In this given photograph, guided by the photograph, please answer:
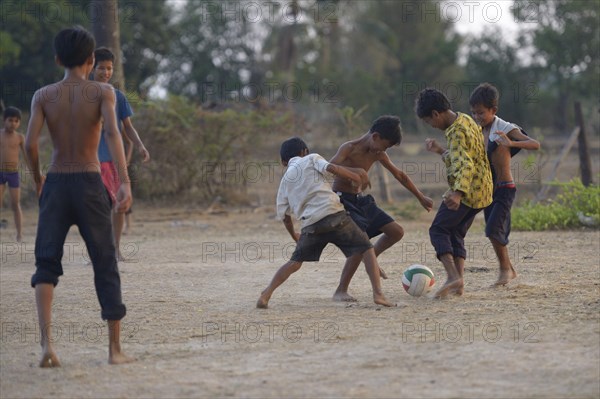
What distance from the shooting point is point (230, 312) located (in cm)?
663

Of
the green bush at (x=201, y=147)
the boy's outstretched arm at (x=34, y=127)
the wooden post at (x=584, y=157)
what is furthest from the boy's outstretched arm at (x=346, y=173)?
the green bush at (x=201, y=147)

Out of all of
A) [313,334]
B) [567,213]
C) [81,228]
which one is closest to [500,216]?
[313,334]

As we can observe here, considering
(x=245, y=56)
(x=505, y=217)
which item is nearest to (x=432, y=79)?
(x=245, y=56)

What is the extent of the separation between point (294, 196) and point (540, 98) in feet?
99.0

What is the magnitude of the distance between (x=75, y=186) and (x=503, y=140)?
359 centimetres

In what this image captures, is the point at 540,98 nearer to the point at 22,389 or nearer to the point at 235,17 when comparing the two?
the point at 235,17

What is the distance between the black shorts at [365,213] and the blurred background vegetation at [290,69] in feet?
31.9

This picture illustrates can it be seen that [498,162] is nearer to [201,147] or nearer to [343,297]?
[343,297]

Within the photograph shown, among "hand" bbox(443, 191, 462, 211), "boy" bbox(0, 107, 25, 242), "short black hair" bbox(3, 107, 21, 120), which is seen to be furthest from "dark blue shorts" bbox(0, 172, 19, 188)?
"hand" bbox(443, 191, 462, 211)

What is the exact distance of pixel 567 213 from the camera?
39.9 ft

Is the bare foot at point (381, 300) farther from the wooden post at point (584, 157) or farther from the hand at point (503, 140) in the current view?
the wooden post at point (584, 157)

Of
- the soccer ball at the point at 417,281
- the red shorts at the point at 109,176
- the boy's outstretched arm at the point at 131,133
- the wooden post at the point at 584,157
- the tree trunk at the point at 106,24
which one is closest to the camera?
the soccer ball at the point at 417,281

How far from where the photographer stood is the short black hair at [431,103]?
6.74 meters

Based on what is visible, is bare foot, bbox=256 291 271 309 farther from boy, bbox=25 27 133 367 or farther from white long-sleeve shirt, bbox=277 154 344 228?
boy, bbox=25 27 133 367
